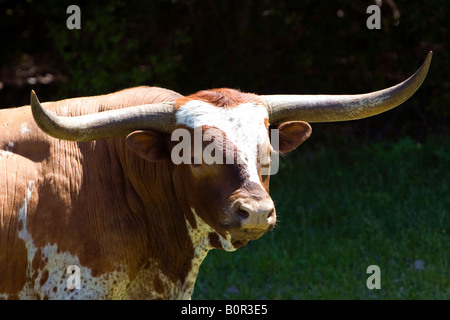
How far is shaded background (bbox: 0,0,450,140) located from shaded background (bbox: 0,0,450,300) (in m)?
0.01

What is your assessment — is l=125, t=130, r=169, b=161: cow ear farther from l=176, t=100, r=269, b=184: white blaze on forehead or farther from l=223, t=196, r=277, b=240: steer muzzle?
l=223, t=196, r=277, b=240: steer muzzle

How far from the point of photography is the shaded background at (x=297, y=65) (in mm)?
8477

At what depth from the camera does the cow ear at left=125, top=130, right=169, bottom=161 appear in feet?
13.1

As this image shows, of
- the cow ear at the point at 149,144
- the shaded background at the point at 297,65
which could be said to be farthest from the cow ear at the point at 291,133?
the shaded background at the point at 297,65

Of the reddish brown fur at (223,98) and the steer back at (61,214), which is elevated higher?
the reddish brown fur at (223,98)

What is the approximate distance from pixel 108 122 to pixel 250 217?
36.0 inches

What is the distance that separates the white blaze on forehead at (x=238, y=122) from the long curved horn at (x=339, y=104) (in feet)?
1.02

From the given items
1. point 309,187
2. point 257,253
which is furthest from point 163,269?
point 309,187

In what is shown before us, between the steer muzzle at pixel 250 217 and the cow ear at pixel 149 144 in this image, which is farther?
the cow ear at pixel 149 144

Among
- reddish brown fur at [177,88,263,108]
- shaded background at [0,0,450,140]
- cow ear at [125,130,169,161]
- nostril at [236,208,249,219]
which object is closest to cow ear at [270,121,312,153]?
reddish brown fur at [177,88,263,108]

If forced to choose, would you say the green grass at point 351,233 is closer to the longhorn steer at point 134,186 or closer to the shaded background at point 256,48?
the shaded background at point 256,48

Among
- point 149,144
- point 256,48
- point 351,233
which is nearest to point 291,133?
point 149,144

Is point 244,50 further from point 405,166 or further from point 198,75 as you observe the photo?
point 405,166

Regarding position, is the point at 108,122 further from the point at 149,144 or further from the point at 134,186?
the point at 134,186
